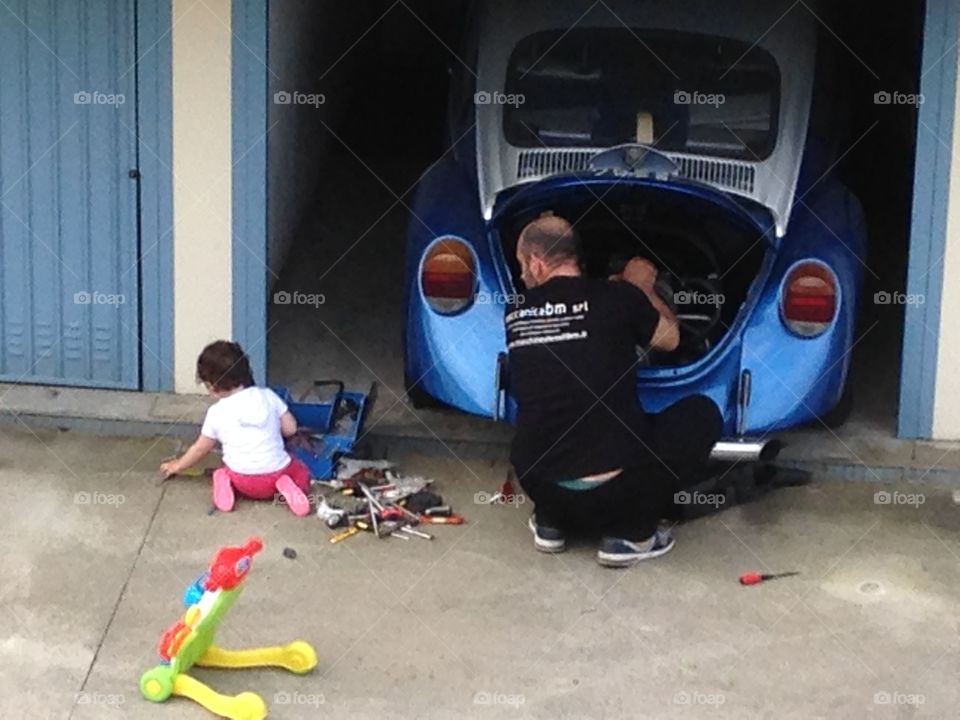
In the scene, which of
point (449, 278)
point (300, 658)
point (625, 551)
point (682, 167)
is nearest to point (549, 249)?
point (449, 278)

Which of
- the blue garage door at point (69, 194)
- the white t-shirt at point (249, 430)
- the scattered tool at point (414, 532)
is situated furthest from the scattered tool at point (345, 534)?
the blue garage door at point (69, 194)

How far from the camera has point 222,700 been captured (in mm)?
6277

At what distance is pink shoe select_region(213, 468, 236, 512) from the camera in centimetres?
782

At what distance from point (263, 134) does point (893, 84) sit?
A: 4.77m

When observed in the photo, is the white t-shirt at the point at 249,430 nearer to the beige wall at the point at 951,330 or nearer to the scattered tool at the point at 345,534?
the scattered tool at the point at 345,534

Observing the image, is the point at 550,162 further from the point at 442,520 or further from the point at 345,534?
the point at 345,534

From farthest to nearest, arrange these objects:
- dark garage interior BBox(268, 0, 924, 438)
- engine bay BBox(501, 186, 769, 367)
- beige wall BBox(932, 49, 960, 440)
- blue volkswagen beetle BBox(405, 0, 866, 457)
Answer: dark garage interior BBox(268, 0, 924, 438), beige wall BBox(932, 49, 960, 440), engine bay BBox(501, 186, 769, 367), blue volkswagen beetle BBox(405, 0, 866, 457)

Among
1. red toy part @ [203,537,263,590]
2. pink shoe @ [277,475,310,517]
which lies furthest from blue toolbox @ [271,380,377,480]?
red toy part @ [203,537,263,590]

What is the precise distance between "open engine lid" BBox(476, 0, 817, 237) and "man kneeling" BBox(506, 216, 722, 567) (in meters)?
1.21

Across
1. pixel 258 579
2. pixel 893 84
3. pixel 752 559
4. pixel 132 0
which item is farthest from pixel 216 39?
pixel 893 84

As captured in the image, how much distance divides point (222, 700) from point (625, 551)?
6.04 feet

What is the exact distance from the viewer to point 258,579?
724 cm

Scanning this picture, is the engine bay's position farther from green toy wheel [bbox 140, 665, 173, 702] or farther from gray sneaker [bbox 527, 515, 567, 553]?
green toy wheel [bbox 140, 665, 173, 702]

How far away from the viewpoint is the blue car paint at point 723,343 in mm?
7840
